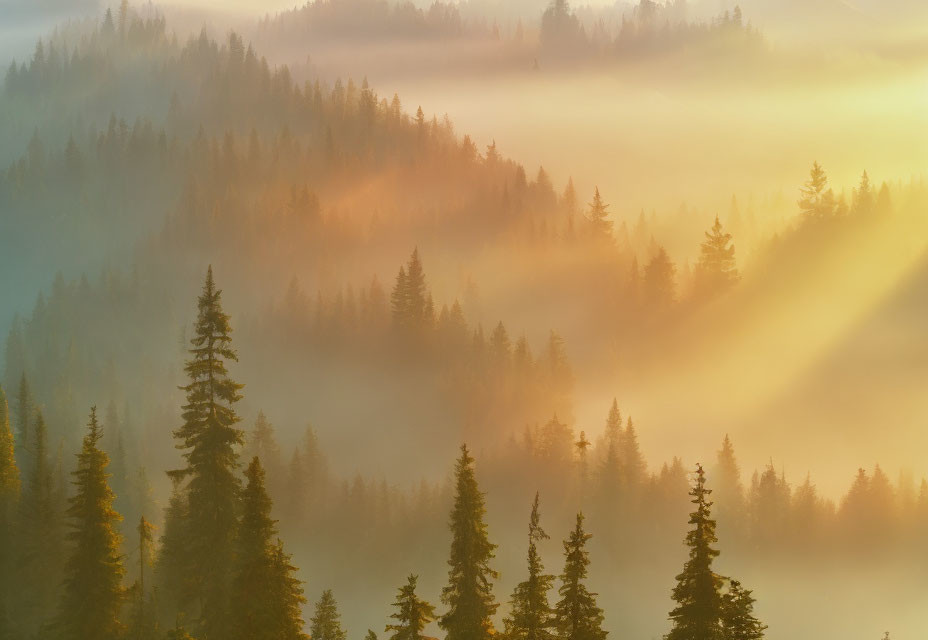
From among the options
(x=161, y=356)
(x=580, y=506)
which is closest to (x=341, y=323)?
(x=161, y=356)

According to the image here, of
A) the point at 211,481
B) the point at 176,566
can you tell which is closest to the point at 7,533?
the point at 176,566

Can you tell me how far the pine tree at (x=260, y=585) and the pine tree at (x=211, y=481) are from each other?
3.69 m

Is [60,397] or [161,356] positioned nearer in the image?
[60,397]

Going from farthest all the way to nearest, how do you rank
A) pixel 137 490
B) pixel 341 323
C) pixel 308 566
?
pixel 341 323 → pixel 308 566 → pixel 137 490

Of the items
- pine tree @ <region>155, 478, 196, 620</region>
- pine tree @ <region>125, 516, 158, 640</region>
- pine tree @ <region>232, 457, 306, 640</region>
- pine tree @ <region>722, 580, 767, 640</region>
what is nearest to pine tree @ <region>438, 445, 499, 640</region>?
pine tree @ <region>232, 457, 306, 640</region>

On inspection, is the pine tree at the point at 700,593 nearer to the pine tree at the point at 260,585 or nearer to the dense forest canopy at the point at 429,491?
the dense forest canopy at the point at 429,491

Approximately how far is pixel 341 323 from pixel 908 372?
10554cm

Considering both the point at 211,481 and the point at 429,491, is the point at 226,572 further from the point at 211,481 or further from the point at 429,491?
the point at 429,491

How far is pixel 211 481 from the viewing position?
40.3 metres

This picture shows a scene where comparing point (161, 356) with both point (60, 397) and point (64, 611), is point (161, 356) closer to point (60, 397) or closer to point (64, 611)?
point (60, 397)

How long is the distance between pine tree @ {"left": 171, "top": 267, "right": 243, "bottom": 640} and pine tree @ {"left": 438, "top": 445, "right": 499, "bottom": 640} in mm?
8511

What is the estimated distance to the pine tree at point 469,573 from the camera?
125 ft

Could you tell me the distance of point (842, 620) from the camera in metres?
140

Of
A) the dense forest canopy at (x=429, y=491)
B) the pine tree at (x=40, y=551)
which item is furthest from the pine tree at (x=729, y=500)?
the pine tree at (x=40, y=551)
